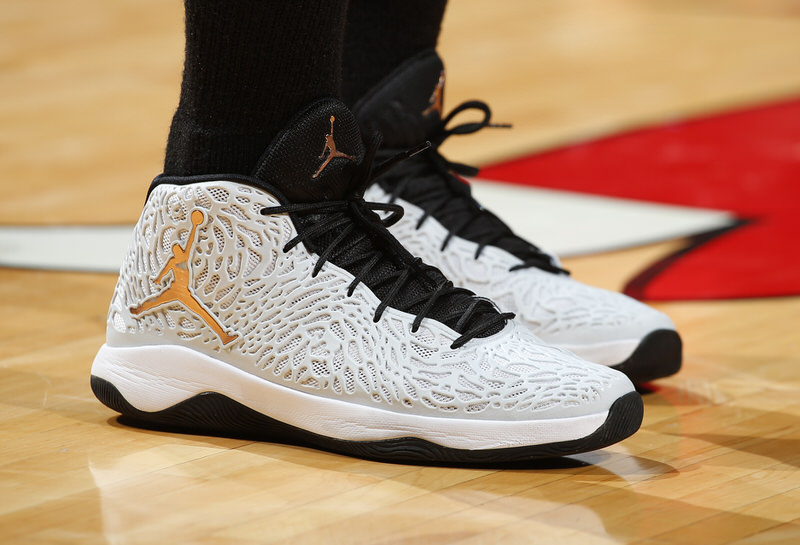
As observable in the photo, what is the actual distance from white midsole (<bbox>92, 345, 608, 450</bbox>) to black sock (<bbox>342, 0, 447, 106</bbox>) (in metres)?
0.33

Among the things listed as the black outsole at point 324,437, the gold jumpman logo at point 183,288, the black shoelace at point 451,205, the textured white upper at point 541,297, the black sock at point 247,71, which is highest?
the black sock at point 247,71

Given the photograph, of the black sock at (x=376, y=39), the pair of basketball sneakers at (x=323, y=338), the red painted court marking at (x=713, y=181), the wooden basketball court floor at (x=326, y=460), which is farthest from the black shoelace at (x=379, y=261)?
the red painted court marking at (x=713, y=181)

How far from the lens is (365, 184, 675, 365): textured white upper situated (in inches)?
38.0

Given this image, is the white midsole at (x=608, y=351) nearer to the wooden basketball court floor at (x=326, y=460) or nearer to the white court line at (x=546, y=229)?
the wooden basketball court floor at (x=326, y=460)

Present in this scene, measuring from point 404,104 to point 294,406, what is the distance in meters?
0.35

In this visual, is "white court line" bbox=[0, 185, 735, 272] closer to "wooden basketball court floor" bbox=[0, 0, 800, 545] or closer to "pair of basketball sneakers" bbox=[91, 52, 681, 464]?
"wooden basketball court floor" bbox=[0, 0, 800, 545]

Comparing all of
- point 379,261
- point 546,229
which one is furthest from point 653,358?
point 546,229

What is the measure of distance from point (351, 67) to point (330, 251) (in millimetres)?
293

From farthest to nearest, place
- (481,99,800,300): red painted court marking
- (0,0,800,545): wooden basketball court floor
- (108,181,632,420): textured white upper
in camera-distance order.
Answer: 1. (481,99,800,300): red painted court marking
2. (108,181,632,420): textured white upper
3. (0,0,800,545): wooden basketball court floor

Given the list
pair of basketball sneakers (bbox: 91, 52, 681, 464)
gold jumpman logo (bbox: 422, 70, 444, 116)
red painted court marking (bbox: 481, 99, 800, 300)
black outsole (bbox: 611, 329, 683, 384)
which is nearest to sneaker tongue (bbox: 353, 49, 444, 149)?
gold jumpman logo (bbox: 422, 70, 444, 116)

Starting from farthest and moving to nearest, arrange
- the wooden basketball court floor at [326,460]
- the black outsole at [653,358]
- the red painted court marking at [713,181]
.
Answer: the red painted court marking at [713,181] < the black outsole at [653,358] < the wooden basketball court floor at [326,460]

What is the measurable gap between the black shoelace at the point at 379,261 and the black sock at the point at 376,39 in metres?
0.23

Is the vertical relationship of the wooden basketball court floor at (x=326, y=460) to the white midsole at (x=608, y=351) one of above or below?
below

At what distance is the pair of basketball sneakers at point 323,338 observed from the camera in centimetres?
→ 77
